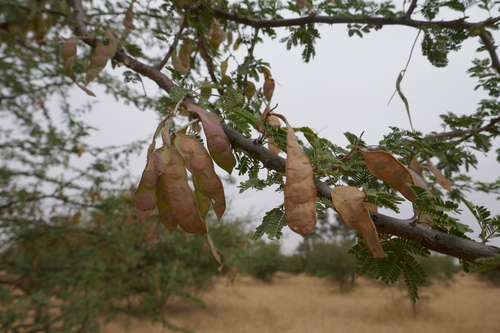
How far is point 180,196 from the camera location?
489mm

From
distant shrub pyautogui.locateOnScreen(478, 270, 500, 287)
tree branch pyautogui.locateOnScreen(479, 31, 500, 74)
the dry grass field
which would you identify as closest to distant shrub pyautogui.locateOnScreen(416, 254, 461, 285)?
the dry grass field

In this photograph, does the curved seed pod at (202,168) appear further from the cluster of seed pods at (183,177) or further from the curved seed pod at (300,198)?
the curved seed pod at (300,198)

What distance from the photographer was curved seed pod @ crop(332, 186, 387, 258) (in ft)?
1.37

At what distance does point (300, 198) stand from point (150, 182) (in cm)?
26

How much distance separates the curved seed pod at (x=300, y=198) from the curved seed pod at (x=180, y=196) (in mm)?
161

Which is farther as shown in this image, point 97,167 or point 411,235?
point 97,167

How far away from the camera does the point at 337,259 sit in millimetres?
8875

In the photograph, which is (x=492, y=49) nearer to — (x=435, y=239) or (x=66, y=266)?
(x=435, y=239)

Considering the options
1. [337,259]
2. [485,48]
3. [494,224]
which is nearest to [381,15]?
[485,48]

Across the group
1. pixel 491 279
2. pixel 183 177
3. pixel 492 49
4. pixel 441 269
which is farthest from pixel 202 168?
pixel 491 279

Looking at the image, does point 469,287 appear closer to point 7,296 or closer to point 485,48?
point 485,48

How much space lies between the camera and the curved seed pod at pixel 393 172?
531 mm

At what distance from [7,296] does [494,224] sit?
2.98 m

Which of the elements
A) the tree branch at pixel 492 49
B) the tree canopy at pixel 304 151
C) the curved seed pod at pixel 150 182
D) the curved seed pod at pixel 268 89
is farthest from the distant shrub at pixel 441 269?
the curved seed pod at pixel 150 182
